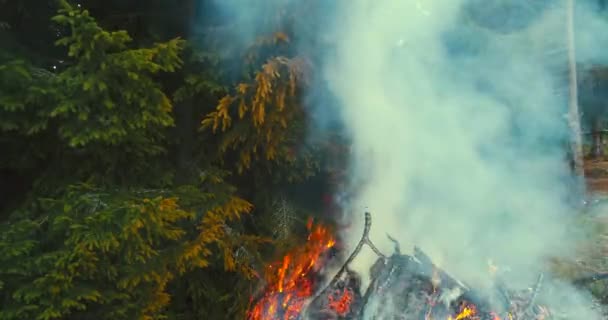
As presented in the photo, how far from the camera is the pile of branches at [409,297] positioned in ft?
11.9

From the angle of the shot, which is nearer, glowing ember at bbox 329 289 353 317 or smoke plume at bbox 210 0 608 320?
glowing ember at bbox 329 289 353 317

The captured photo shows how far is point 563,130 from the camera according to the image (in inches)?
249

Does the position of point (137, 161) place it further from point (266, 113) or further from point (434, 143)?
point (434, 143)

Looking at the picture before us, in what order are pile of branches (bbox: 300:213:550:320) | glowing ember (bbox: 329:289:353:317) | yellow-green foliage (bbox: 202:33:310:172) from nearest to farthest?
1. yellow-green foliage (bbox: 202:33:310:172)
2. pile of branches (bbox: 300:213:550:320)
3. glowing ember (bbox: 329:289:353:317)

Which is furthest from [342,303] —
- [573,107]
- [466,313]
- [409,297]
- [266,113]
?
[573,107]

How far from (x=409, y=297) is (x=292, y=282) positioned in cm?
84

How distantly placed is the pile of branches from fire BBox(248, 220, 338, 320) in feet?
0.28

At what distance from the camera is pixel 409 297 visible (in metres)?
3.68

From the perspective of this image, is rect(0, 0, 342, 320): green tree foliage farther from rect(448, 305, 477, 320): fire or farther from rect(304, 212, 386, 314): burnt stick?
rect(448, 305, 477, 320): fire

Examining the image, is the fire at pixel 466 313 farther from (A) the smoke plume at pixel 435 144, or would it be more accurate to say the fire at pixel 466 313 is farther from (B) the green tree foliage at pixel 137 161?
(B) the green tree foliage at pixel 137 161

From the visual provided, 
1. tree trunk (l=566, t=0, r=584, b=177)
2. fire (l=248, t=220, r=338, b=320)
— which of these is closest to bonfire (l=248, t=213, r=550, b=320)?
fire (l=248, t=220, r=338, b=320)

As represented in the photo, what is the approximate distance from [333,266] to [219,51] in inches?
70.7

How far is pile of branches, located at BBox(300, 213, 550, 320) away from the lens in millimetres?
3615

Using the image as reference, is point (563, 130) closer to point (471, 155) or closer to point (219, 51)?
point (471, 155)
